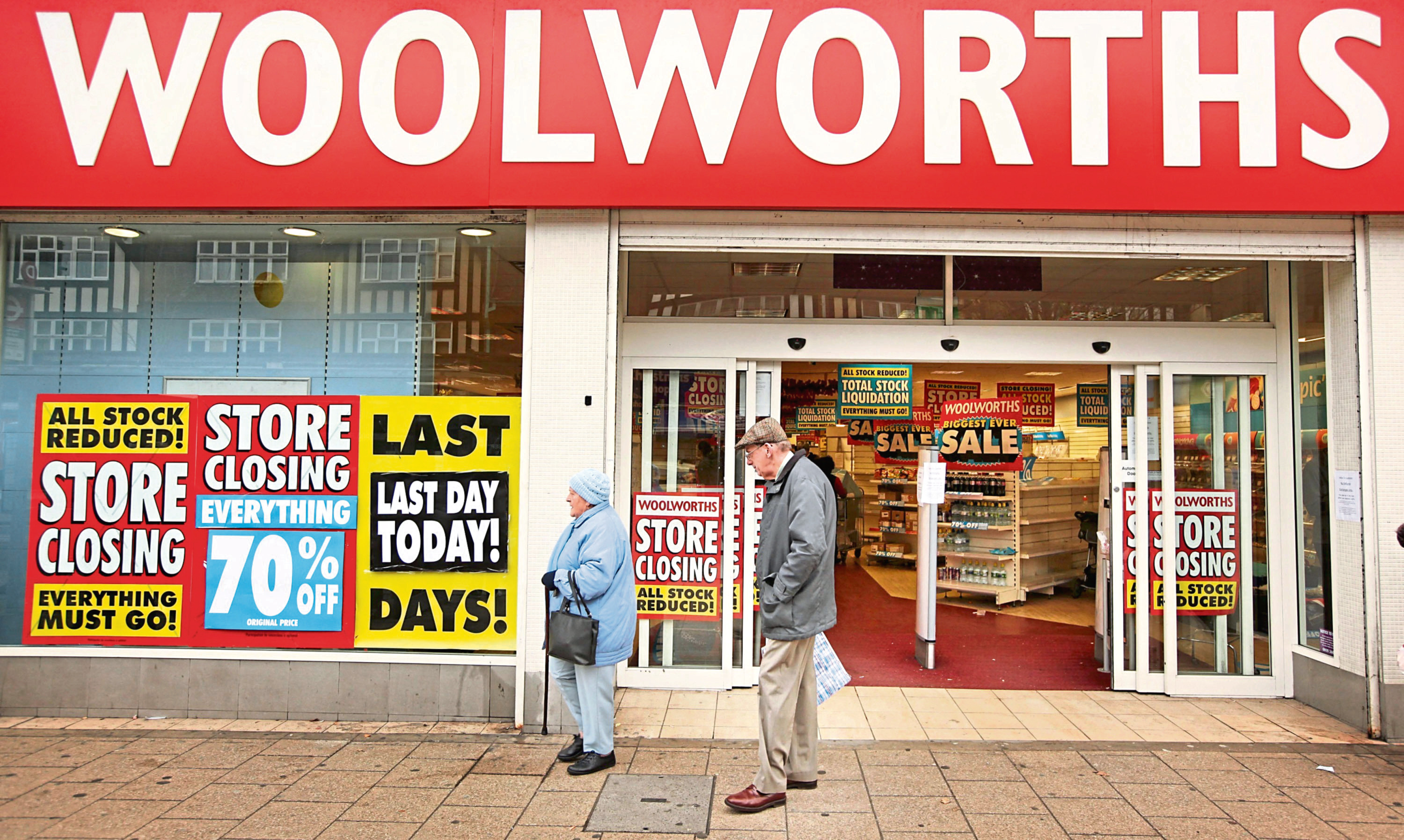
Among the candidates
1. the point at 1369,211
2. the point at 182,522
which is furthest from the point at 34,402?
the point at 1369,211

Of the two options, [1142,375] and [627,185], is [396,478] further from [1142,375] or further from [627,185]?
[1142,375]

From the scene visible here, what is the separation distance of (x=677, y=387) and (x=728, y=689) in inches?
90.7

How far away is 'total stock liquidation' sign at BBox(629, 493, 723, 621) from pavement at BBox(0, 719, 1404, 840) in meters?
1.25

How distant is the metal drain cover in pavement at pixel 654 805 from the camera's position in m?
3.96

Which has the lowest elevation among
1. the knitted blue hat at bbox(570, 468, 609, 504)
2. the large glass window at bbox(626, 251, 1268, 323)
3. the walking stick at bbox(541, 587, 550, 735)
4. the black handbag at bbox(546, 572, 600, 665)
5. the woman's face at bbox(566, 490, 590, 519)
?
the walking stick at bbox(541, 587, 550, 735)

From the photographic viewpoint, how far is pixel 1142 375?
6.28 metres

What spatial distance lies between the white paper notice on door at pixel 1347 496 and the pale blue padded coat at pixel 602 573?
4757 millimetres

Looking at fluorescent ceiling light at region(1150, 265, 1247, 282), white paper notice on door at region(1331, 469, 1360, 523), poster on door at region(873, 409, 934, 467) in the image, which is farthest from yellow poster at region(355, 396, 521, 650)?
poster on door at region(873, 409, 934, 467)

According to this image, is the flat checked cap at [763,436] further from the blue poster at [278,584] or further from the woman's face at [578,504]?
the blue poster at [278,584]

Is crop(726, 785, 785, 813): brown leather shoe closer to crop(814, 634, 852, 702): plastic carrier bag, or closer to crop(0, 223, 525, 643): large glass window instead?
crop(814, 634, 852, 702): plastic carrier bag

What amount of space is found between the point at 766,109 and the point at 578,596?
10.6 feet

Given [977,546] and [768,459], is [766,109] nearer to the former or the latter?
[768,459]

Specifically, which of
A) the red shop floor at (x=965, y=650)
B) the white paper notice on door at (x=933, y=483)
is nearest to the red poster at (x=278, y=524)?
the red shop floor at (x=965, y=650)

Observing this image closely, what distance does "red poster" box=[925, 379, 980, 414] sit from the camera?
34.3 feet
